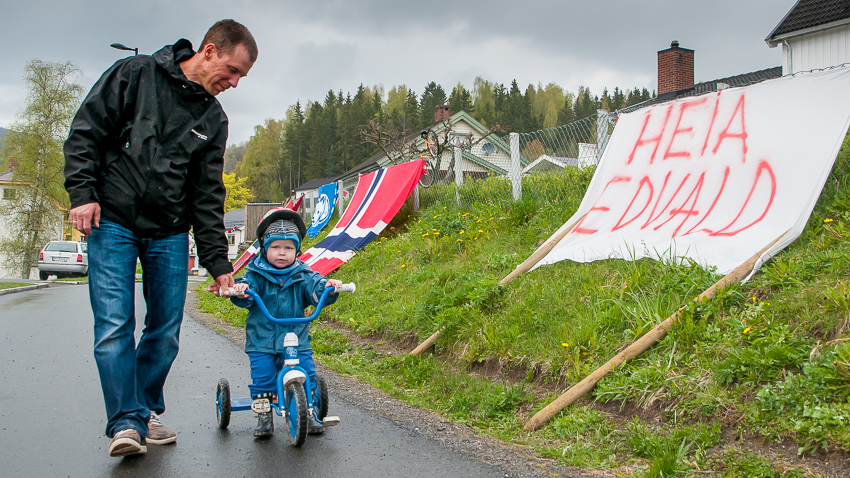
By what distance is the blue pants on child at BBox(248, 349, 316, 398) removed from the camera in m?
3.78

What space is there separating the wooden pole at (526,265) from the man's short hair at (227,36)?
10.5ft

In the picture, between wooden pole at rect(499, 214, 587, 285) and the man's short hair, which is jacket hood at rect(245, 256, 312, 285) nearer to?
the man's short hair

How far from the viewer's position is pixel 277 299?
12.7 ft

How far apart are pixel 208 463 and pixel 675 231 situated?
158 inches

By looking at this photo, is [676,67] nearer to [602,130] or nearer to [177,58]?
[602,130]

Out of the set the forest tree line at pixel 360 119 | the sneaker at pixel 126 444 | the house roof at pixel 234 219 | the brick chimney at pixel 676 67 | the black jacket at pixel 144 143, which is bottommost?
the sneaker at pixel 126 444

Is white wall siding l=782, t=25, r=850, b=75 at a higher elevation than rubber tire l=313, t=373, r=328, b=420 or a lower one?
higher

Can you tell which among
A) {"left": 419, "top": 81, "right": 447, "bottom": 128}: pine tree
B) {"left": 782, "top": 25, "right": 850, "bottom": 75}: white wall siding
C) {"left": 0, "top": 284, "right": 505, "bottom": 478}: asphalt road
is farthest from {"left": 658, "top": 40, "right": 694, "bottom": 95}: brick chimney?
{"left": 419, "top": 81, "right": 447, "bottom": 128}: pine tree

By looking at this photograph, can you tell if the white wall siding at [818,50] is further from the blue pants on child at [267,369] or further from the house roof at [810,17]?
the blue pants on child at [267,369]

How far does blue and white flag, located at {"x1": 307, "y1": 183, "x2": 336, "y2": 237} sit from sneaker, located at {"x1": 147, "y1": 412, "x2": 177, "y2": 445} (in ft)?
47.3

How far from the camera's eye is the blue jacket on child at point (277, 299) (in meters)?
3.78

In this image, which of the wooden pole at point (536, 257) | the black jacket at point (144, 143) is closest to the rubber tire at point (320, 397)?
the black jacket at point (144, 143)

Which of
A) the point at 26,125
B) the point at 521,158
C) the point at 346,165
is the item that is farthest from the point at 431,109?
the point at 521,158

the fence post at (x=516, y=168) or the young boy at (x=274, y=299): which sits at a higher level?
the fence post at (x=516, y=168)
